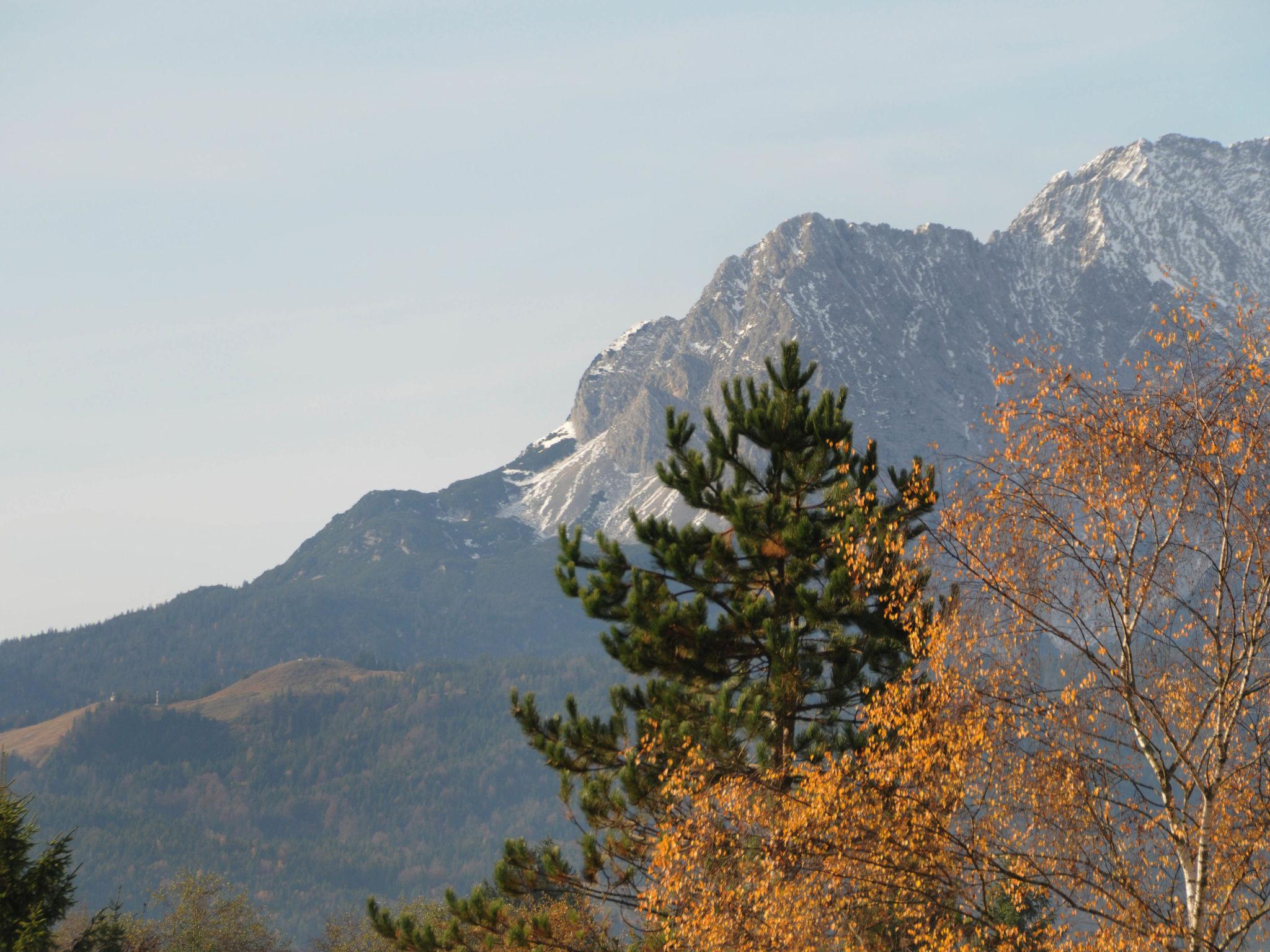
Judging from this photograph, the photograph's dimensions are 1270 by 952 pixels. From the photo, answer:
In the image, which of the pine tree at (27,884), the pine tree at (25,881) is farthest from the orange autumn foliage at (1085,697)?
the pine tree at (25,881)

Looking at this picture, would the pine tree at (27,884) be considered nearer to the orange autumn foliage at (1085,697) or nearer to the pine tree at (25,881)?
the pine tree at (25,881)

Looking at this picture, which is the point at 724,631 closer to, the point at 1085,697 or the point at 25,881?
the point at 1085,697

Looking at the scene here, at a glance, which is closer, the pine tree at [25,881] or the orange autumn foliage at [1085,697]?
the orange autumn foliage at [1085,697]

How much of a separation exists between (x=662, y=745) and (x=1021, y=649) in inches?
350

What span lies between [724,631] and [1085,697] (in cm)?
1063

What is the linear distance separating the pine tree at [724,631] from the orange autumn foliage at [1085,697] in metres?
5.77

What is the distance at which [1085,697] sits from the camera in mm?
17250

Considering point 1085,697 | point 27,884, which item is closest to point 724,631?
point 1085,697

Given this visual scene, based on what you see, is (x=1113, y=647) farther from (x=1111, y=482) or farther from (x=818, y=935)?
(x=818, y=935)

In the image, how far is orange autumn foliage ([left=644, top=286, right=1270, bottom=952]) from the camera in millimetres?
16578

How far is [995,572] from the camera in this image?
1748cm

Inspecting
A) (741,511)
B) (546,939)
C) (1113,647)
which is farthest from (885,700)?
(546,939)

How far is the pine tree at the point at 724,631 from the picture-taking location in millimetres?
25172

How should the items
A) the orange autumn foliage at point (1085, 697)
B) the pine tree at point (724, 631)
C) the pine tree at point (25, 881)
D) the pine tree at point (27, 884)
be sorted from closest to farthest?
the orange autumn foliage at point (1085, 697)
the pine tree at point (724, 631)
the pine tree at point (27, 884)
the pine tree at point (25, 881)
